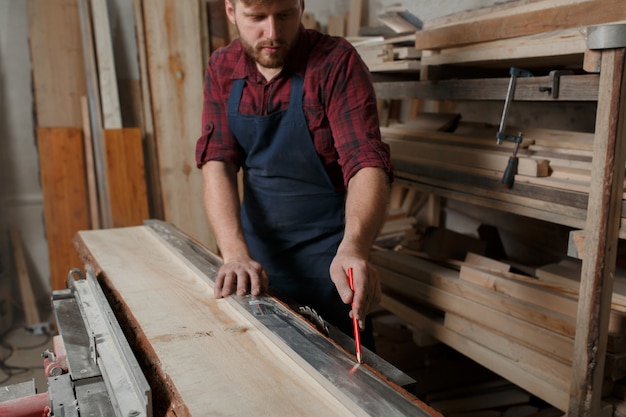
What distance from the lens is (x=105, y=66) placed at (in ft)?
11.9

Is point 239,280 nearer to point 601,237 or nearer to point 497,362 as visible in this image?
point 601,237

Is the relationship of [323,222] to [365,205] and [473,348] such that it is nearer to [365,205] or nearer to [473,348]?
[365,205]

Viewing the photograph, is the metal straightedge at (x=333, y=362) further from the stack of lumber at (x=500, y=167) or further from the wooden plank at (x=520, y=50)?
the wooden plank at (x=520, y=50)

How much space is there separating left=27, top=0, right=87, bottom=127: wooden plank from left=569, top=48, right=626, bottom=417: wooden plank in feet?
10.9

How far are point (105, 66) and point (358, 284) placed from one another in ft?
Result: 9.71

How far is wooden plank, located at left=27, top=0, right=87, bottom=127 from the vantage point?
144 inches

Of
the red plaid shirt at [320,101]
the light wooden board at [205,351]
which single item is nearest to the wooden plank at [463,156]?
the red plaid shirt at [320,101]

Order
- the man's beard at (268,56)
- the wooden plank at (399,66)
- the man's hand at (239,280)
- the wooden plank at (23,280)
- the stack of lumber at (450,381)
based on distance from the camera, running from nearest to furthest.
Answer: the man's hand at (239,280) → the man's beard at (268,56) → the wooden plank at (399,66) → the stack of lumber at (450,381) → the wooden plank at (23,280)

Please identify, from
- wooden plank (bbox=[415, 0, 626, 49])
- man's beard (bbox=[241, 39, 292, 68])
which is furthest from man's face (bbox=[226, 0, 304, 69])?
wooden plank (bbox=[415, 0, 626, 49])

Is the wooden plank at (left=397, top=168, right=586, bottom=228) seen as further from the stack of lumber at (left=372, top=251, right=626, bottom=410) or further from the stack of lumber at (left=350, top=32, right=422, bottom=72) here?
the stack of lumber at (left=350, top=32, right=422, bottom=72)

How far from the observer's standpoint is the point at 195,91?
3.91 metres

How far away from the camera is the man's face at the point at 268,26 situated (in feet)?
5.66

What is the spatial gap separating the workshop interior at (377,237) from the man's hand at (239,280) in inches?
1.7

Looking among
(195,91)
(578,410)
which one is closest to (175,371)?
(578,410)
